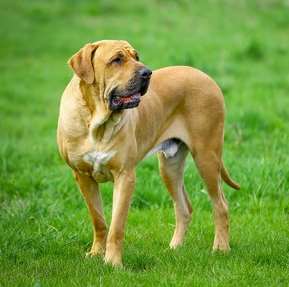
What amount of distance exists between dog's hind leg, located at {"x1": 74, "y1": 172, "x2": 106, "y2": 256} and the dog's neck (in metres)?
0.44

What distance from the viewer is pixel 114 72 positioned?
6.31m

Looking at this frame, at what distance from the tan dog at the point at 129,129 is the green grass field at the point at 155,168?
12.7 inches

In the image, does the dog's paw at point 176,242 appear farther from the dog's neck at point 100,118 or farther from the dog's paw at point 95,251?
the dog's neck at point 100,118

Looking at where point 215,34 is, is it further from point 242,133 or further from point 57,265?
point 57,265

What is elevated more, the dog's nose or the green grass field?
the dog's nose

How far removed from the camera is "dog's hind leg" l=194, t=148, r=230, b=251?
6.95 m

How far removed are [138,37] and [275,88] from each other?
5222 mm

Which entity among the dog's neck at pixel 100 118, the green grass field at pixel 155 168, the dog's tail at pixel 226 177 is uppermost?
the dog's neck at pixel 100 118

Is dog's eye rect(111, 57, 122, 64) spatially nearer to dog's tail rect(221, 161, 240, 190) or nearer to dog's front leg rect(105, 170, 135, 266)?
dog's front leg rect(105, 170, 135, 266)

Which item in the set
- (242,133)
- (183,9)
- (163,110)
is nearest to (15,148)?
(242,133)

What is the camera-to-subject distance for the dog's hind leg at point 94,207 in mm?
6668

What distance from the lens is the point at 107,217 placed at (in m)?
7.66

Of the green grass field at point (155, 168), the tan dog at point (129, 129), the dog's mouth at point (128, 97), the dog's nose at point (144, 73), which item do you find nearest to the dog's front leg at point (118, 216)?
the tan dog at point (129, 129)

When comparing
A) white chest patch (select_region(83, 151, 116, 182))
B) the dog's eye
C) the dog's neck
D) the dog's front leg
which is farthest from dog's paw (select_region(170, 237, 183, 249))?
the dog's eye
